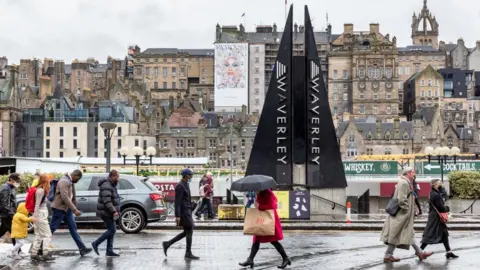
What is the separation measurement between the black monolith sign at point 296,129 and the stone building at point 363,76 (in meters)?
130

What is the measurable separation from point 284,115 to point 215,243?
545 inches

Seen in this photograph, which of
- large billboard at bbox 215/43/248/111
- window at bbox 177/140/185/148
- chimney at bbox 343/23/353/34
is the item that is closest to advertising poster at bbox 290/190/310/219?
window at bbox 177/140/185/148

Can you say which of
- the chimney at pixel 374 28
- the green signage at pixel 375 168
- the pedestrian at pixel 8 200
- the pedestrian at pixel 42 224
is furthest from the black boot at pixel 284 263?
the chimney at pixel 374 28

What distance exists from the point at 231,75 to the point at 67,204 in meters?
146

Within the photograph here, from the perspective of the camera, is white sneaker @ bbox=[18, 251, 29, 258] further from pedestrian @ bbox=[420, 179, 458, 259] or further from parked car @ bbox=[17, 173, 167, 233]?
pedestrian @ bbox=[420, 179, 458, 259]

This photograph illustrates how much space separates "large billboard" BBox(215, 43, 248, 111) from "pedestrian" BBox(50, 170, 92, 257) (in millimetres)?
142510

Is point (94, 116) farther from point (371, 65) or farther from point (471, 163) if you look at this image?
point (471, 163)

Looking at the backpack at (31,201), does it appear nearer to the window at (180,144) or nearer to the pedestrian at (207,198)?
the pedestrian at (207,198)

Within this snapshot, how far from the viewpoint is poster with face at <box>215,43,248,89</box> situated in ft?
538

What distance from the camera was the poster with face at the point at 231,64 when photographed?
538 ft

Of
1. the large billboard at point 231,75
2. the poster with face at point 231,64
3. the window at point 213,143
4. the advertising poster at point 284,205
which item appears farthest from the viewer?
the poster with face at point 231,64

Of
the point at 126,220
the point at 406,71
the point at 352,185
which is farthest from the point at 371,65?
the point at 126,220

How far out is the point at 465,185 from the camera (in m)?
51.6

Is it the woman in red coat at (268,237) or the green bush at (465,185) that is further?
the green bush at (465,185)
